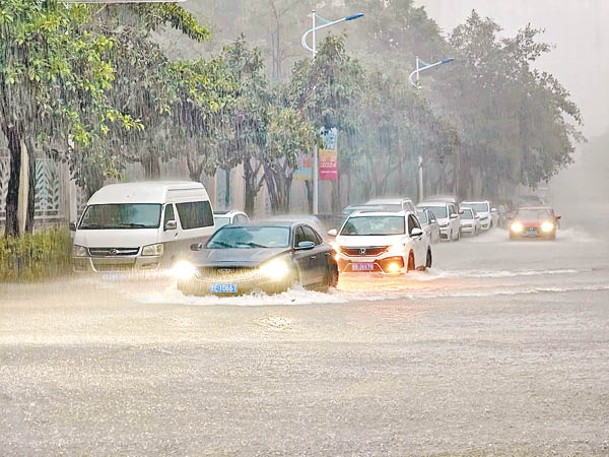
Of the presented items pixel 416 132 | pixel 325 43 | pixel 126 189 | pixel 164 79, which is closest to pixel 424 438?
pixel 126 189

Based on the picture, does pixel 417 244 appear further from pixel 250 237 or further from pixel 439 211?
pixel 439 211

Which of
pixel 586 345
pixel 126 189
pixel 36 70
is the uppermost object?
pixel 36 70

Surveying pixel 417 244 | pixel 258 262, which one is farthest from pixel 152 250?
pixel 258 262

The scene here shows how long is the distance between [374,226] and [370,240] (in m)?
1.15

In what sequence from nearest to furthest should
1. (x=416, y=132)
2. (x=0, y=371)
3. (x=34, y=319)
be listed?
(x=0, y=371), (x=34, y=319), (x=416, y=132)

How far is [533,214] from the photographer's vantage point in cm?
4916

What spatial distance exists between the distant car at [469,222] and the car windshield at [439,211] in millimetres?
5478

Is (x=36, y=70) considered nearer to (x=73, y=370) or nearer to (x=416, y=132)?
(x=73, y=370)

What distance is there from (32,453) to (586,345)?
7722 mm

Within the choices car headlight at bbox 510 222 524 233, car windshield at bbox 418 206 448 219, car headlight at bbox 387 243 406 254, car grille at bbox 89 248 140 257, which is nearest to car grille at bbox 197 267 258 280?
car grille at bbox 89 248 140 257

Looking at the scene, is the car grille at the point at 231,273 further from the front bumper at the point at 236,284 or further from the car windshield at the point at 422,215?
the car windshield at the point at 422,215

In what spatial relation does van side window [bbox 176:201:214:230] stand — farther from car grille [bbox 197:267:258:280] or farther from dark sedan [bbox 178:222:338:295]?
car grille [bbox 197:267:258:280]

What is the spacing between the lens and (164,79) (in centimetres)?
3195

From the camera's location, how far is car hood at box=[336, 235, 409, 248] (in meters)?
25.4
